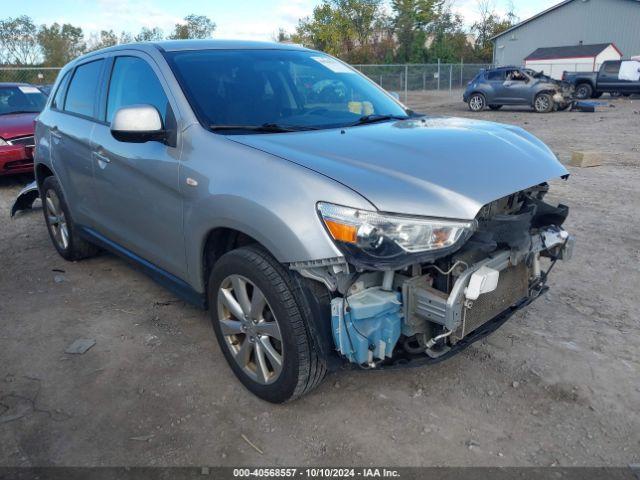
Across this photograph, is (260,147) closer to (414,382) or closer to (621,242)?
(414,382)

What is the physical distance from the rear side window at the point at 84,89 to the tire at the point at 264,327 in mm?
2094

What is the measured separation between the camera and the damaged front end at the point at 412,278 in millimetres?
2316

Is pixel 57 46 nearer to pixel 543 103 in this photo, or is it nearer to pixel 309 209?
pixel 543 103

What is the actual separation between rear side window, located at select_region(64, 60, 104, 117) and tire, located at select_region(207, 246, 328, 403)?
6.87 feet

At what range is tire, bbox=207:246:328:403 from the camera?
254 cm

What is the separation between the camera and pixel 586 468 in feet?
7.93

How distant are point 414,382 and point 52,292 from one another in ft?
10.1

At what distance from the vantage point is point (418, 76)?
112ft

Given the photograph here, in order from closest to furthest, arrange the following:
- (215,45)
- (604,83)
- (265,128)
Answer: (265,128) → (215,45) → (604,83)

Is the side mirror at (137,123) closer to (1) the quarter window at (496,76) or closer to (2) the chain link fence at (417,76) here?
(1) the quarter window at (496,76)

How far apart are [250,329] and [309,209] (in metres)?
0.80

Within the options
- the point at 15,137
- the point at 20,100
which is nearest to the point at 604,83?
the point at 20,100

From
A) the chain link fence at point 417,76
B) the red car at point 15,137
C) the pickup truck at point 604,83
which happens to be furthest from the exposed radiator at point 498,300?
the chain link fence at point 417,76

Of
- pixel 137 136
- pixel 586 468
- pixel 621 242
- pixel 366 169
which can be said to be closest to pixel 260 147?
pixel 366 169
